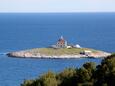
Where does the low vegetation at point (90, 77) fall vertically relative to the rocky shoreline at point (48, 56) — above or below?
below

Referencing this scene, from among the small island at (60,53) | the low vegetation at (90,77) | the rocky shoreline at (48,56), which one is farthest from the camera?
the small island at (60,53)

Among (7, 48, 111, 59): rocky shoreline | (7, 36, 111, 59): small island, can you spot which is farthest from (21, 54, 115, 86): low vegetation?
(7, 36, 111, 59): small island

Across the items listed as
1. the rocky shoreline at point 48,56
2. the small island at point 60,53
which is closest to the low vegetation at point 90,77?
the rocky shoreline at point 48,56

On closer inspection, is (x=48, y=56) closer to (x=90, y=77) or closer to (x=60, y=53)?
(x=60, y=53)

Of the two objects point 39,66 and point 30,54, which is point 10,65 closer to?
point 39,66

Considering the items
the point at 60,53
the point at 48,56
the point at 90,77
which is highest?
the point at 60,53

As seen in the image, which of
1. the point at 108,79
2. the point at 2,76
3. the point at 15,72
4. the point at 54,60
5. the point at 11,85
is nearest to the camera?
the point at 108,79

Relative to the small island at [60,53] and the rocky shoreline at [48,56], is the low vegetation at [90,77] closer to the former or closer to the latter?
the rocky shoreline at [48,56]

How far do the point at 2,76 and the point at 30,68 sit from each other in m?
12.4

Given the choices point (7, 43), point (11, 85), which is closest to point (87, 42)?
point (7, 43)

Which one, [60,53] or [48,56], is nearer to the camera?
[48,56]

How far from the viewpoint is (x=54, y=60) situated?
9581cm

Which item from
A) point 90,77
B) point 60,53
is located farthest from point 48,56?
point 90,77

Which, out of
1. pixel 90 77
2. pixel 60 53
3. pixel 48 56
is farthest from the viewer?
pixel 60 53
